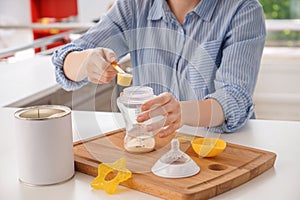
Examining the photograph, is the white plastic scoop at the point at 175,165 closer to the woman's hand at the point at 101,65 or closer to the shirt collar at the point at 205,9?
the woman's hand at the point at 101,65

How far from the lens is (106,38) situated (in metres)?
1.32

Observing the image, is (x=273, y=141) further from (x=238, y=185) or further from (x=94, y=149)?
(x=94, y=149)

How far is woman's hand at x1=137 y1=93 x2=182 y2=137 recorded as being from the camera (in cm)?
85

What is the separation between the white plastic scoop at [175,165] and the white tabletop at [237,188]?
59mm

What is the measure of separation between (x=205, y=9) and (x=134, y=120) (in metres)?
0.43

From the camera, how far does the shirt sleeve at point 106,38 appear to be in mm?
1237

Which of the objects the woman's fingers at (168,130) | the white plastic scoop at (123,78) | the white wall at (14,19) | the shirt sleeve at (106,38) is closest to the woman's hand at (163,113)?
the woman's fingers at (168,130)

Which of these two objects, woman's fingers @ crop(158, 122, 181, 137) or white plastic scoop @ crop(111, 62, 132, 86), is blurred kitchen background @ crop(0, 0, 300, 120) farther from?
woman's fingers @ crop(158, 122, 181, 137)

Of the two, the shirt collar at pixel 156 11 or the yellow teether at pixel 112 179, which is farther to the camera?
the shirt collar at pixel 156 11

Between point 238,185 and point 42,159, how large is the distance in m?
0.33

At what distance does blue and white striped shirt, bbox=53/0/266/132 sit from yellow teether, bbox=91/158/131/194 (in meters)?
0.22

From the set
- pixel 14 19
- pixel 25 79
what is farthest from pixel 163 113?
pixel 14 19

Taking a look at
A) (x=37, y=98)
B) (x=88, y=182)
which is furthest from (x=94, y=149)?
(x=37, y=98)

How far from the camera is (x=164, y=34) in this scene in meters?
1.17
